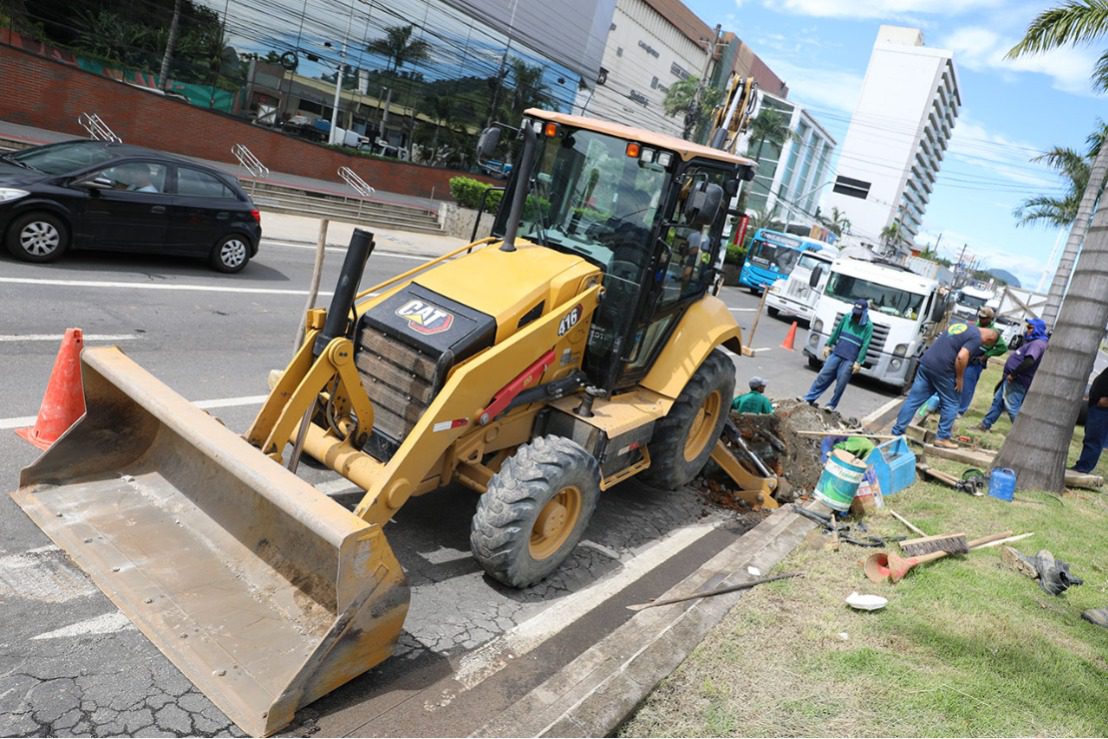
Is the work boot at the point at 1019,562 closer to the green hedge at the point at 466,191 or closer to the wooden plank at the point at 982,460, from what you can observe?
the wooden plank at the point at 982,460

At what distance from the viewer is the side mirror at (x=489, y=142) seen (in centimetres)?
573

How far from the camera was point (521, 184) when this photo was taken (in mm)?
5738

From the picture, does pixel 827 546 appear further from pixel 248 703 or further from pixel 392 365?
pixel 248 703

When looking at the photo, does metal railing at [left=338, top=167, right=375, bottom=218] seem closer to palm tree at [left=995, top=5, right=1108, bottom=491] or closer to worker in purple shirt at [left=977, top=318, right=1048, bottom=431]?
worker in purple shirt at [left=977, top=318, right=1048, bottom=431]

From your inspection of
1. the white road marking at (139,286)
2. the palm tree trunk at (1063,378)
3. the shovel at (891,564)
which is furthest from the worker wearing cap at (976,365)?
the white road marking at (139,286)

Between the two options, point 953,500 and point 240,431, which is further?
point 953,500

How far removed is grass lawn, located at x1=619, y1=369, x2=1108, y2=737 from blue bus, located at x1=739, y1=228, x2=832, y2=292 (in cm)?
2468

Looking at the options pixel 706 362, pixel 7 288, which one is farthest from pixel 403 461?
pixel 7 288

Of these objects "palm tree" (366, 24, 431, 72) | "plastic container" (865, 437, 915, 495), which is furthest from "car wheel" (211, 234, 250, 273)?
"palm tree" (366, 24, 431, 72)

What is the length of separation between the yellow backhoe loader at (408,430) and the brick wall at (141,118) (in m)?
20.5

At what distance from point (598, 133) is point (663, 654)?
11.9 ft

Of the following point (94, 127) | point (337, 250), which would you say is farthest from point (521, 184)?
point (94, 127)

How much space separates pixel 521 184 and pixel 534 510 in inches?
97.9

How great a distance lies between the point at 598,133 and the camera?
5789mm
